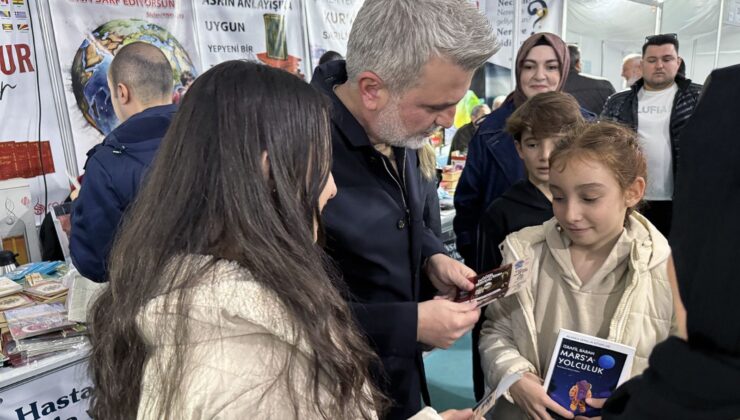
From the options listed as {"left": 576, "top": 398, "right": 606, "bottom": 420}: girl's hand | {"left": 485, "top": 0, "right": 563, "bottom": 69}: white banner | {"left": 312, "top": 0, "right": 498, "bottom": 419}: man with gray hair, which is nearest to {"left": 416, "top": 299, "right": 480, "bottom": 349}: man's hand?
{"left": 312, "top": 0, "right": 498, "bottom": 419}: man with gray hair

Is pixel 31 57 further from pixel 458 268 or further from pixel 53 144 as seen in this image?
pixel 458 268

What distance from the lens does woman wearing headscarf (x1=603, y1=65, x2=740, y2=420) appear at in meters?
0.47

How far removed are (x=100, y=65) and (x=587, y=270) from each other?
309 cm

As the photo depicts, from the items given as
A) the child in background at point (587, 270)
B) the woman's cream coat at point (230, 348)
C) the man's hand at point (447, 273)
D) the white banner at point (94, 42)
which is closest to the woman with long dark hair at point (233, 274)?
the woman's cream coat at point (230, 348)

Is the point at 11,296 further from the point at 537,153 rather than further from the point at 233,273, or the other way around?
the point at 537,153

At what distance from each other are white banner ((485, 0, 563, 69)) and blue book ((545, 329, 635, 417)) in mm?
5424

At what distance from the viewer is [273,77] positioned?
89 centimetres

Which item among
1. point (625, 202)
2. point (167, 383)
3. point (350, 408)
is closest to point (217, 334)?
point (167, 383)

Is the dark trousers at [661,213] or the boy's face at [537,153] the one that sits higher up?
the boy's face at [537,153]

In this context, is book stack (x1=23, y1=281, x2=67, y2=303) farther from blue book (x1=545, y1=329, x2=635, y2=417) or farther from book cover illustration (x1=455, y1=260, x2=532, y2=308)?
blue book (x1=545, y1=329, x2=635, y2=417)

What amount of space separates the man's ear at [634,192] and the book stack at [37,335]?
191cm

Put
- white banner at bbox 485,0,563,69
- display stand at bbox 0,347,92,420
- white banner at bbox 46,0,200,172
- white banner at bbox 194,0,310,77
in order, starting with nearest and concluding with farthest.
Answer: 1. display stand at bbox 0,347,92,420
2. white banner at bbox 46,0,200,172
3. white banner at bbox 194,0,310,77
4. white banner at bbox 485,0,563,69

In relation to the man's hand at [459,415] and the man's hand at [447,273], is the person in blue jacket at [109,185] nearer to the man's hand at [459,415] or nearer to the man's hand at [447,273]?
the man's hand at [447,273]

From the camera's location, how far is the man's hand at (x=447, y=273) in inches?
61.4
